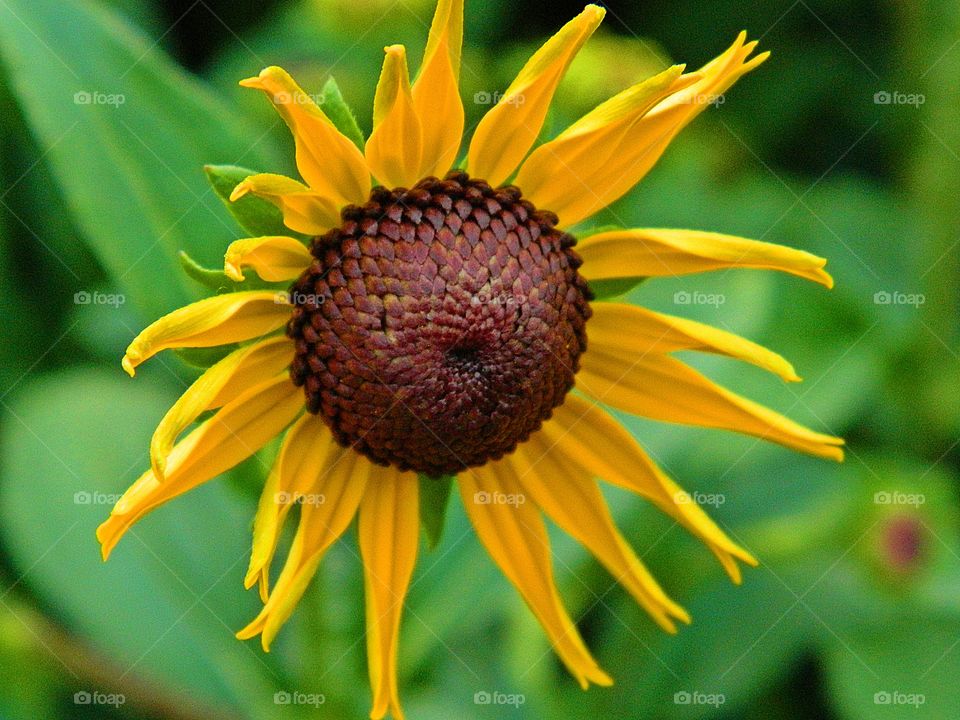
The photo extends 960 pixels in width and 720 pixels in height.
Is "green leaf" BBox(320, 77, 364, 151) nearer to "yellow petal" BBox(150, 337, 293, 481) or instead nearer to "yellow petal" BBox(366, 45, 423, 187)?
"yellow petal" BBox(366, 45, 423, 187)

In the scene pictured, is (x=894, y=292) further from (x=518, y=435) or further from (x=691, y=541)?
(x=518, y=435)

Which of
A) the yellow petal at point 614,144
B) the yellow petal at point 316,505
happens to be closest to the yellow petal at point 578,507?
the yellow petal at point 316,505

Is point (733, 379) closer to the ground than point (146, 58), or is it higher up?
closer to the ground

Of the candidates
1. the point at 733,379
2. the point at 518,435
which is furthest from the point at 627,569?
the point at 733,379

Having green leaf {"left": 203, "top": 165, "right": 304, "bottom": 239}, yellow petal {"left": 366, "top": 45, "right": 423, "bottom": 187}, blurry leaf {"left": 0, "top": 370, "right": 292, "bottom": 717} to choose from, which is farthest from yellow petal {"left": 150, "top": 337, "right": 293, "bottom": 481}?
blurry leaf {"left": 0, "top": 370, "right": 292, "bottom": 717}

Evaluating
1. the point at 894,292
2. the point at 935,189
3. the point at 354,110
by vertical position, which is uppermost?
the point at 354,110

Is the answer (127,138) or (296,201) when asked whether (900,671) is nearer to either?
(296,201)

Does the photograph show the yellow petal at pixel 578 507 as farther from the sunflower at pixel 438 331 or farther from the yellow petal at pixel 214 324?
the yellow petal at pixel 214 324
